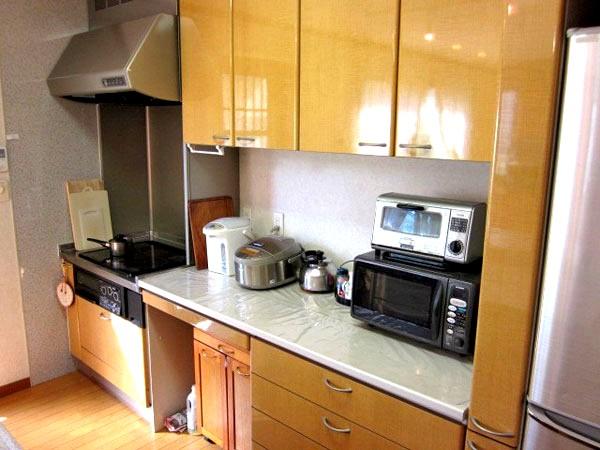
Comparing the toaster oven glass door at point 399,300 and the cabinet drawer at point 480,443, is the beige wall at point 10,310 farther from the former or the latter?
the cabinet drawer at point 480,443

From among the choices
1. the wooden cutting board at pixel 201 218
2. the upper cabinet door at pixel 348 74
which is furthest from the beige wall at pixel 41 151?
the upper cabinet door at pixel 348 74

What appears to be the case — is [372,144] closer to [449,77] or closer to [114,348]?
[449,77]

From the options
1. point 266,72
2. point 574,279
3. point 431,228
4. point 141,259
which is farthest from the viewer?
point 141,259

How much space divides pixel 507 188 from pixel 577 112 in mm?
213

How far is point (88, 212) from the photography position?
9.77 ft

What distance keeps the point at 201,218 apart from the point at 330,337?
1.13 m

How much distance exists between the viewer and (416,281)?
65.5 inches

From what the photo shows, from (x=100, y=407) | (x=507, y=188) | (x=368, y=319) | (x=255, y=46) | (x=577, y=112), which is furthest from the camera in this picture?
(x=100, y=407)

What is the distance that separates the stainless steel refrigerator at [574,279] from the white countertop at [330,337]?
27 cm

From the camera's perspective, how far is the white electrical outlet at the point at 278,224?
2.61m

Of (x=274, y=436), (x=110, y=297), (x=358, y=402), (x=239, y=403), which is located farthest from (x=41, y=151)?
(x=358, y=402)

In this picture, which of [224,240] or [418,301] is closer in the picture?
[418,301]

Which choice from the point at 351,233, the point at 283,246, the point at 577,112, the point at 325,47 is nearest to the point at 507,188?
the point at 577,112

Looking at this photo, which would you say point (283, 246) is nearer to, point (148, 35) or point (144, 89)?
point (144, 89)
